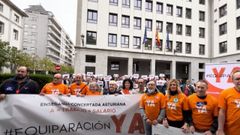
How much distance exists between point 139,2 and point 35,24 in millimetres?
70332

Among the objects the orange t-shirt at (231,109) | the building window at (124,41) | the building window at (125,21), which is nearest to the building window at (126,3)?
the building window at (125,21)

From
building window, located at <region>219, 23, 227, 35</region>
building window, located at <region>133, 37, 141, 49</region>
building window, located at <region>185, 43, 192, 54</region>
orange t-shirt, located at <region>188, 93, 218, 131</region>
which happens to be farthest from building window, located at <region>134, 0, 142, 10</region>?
orange t-shirt, located at <region>188, 93, 218, 131</region>

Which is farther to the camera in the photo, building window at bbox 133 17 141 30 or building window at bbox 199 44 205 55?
building window at bbox 199 44 205 55

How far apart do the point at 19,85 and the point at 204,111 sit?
14.3 feet

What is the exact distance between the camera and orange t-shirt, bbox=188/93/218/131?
443cm

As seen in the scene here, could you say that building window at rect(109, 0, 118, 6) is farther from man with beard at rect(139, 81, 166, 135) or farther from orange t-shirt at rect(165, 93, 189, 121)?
orange t-shirt at rect(165, 93, 189, 121)

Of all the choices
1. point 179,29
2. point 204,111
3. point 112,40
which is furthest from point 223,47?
point 204,111

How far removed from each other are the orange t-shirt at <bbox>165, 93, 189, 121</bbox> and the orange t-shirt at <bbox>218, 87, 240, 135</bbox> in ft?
3.01

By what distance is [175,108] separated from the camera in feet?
16.4

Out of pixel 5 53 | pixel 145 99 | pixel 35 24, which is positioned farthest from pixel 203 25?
pixel 35 24

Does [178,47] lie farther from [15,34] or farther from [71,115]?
[71,115]

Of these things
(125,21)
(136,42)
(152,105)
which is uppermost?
(125,21)

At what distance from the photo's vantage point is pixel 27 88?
6.00 m

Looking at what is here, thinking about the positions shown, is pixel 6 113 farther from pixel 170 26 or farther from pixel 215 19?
pixel 215 19
